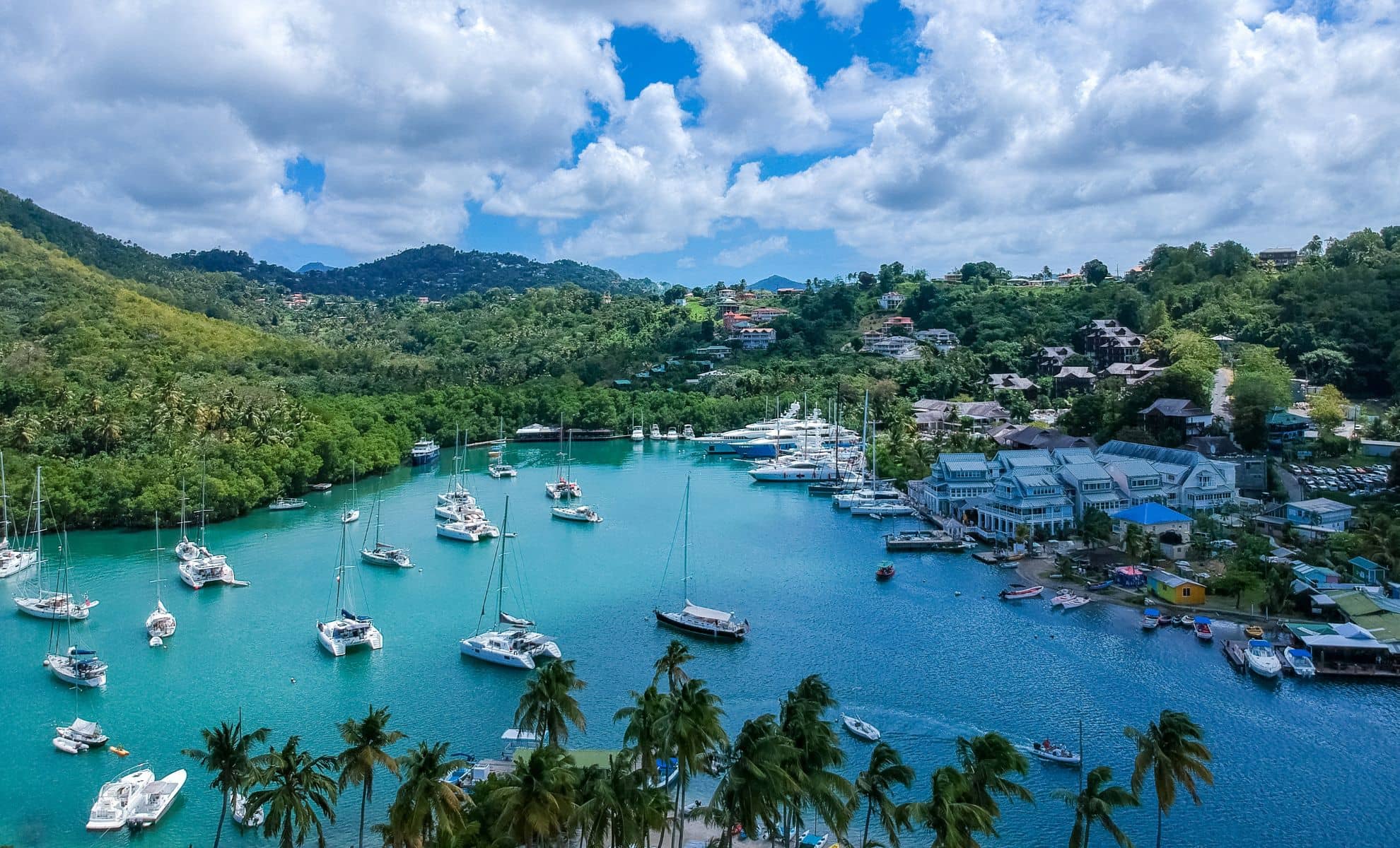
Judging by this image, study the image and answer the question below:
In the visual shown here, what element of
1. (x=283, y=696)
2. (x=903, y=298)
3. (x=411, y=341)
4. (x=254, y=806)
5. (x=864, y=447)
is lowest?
(x=283, y=696)

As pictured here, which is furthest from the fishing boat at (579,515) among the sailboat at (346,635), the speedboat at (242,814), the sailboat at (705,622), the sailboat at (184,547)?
the speedboat at (242,814)

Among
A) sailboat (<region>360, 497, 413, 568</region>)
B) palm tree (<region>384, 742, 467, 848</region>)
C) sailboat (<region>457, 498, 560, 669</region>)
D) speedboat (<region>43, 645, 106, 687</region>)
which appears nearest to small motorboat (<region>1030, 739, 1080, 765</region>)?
sailboat (<region>457, 498, 560, 669</region>)

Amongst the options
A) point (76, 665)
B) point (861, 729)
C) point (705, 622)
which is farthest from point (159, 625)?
point (861, 729)

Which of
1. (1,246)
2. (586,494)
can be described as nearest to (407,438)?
(586,494)

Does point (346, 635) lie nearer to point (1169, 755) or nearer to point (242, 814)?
point (242, 814)

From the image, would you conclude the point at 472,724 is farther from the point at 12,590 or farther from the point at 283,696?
the point at 12,590

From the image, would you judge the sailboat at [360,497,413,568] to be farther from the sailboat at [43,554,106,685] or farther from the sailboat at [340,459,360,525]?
the sailboat at [43,554,106,685]
